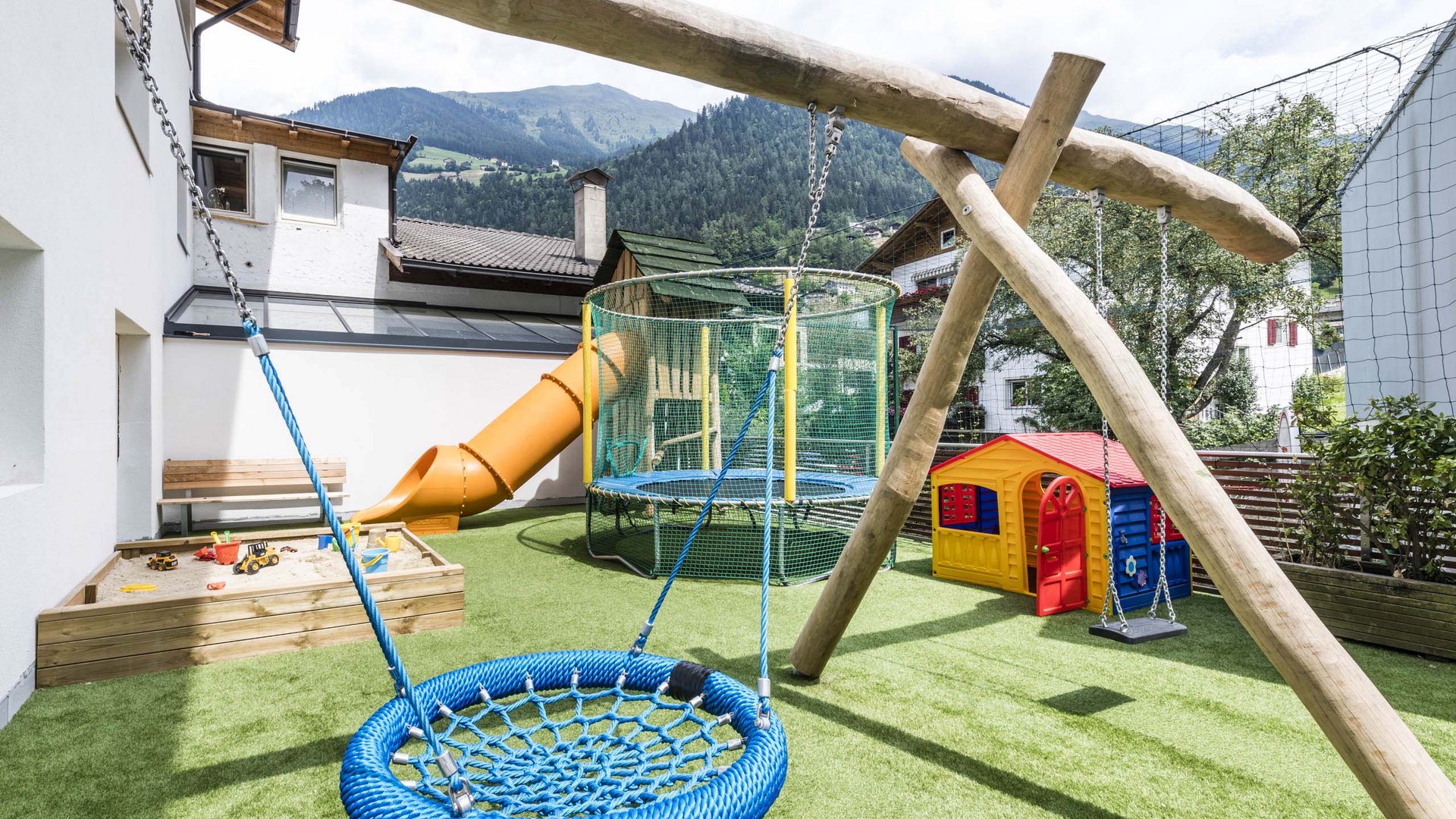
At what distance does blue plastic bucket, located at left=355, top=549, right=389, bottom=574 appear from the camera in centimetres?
435

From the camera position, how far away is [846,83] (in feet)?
7.57

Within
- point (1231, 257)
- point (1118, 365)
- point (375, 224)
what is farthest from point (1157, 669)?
point (1231, 257)

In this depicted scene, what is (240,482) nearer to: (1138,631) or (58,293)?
(58,293)

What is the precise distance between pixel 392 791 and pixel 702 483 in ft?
15.3

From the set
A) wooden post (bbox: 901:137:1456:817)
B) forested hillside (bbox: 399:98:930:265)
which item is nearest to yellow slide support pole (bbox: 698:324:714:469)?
wooden post (bbox: 901:137:1456:817)

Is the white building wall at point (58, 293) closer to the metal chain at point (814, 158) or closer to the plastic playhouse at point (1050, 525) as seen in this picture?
the metal chain at point (814, 158)

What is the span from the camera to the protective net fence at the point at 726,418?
554 centimetres

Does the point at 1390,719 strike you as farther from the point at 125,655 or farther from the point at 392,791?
the point at 125,655

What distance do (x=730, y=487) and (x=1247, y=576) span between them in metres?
4.90

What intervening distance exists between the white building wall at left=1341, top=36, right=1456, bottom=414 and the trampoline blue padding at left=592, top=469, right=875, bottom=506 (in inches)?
149

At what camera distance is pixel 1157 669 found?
10.9 ft

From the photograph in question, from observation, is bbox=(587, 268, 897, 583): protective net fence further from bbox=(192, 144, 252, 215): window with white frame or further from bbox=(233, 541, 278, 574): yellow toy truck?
bbox=(192, 144, 252, 215): window with white frame

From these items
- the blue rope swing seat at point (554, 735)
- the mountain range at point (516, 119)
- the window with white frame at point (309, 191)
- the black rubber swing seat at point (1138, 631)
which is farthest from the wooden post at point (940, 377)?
the mountain range at point (516, 119)

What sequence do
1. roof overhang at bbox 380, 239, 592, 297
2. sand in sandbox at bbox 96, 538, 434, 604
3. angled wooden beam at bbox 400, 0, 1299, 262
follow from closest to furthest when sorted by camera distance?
angled wooden beam at bbox 400, 0, 1299, 262
sand in sandbox at bbox 96, 538, 434, 604
roof overhang at bbox 380, 239, 592, 297
